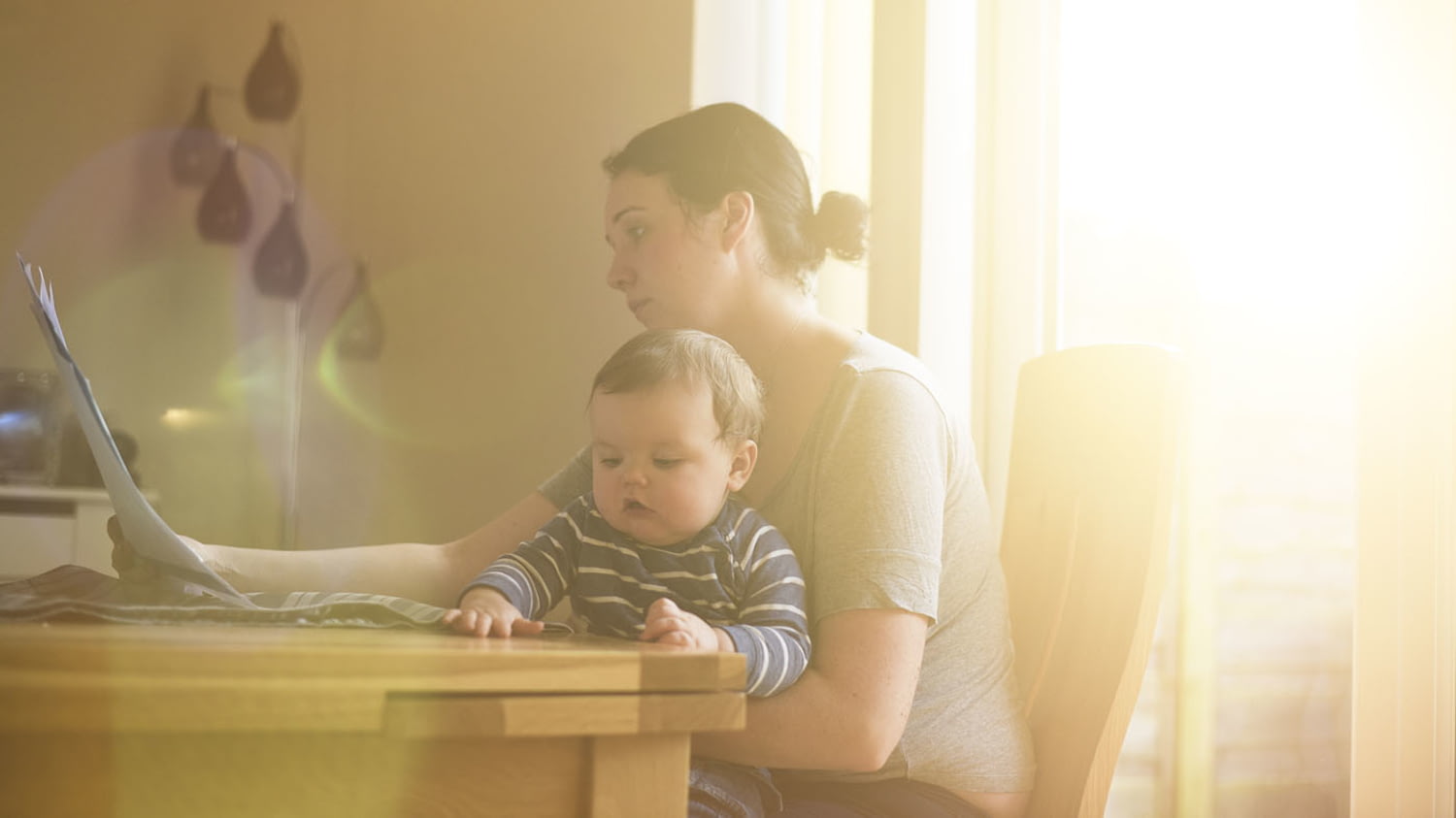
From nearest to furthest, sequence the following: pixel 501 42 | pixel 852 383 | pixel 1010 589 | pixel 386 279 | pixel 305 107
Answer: pixel 852 383, pixel 1010 589, pixel 501 42, pixel 386 279, pixel 305 107

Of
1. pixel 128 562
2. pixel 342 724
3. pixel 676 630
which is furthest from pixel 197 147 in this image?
pixel 342 724

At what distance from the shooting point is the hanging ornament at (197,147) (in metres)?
3.62

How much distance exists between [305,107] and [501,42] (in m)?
1.07

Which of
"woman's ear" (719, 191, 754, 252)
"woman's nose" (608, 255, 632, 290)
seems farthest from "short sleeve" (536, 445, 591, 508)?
"woman's ear" (719, 191, 754, 252)

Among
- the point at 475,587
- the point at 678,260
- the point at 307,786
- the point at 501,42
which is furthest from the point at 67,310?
the point at 307,786

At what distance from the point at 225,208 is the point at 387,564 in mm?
2525

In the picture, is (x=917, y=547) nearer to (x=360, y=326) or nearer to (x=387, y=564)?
(x=387, y=564)

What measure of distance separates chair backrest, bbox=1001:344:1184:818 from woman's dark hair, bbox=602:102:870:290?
322 millimetres

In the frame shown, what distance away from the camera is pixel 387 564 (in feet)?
5.06

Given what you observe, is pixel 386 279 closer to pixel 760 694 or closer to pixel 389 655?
pixel 760 694

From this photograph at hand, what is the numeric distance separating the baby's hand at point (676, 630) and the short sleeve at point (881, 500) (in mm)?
240

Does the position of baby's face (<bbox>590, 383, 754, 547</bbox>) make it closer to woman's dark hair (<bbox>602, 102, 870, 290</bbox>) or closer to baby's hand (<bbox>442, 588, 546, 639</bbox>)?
baby's hand (<bbox>442, 588, 546, 639</bbox>)

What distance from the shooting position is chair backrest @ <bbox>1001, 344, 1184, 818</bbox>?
46.3 inches

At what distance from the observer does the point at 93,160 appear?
3.59m
